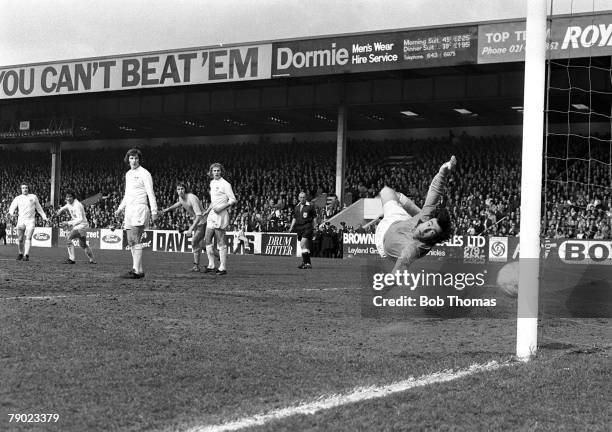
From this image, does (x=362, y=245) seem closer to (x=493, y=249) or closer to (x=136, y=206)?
(x=493, y=249)

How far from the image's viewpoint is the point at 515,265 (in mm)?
9312

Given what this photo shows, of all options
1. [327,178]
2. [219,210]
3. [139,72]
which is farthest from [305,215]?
[327,178]

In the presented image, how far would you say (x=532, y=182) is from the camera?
6824mm

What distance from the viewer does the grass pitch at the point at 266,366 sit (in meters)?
4.55

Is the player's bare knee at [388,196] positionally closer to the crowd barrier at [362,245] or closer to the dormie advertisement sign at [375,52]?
the crowd barrier at [362,245]

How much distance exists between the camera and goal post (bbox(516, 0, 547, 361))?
6.73m

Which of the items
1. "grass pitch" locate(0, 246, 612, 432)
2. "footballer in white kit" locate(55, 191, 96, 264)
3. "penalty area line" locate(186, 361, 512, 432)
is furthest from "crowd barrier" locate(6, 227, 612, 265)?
"penalty area line" locate(186, 361, 512, 432)

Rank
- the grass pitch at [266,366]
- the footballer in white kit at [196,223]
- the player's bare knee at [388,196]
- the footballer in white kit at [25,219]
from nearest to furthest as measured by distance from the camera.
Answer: the grass pitch at [266,366] → the player's bare knee at [388,196] → the footballer in white kit at [196,223] → the footballer in white kit at [25,219]

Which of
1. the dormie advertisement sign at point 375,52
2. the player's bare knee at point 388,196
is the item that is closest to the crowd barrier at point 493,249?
the dormie advertisement sign at point 375,52

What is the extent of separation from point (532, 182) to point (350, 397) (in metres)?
2.75

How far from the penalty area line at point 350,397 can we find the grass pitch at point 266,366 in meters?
0.09

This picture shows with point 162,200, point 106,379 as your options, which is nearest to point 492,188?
point 162,200

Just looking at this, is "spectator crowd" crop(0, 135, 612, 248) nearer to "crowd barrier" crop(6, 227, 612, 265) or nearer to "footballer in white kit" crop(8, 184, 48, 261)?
"crowd barrier" crop(6, 227, 612, 265)

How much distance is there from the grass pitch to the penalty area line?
0.09 m
